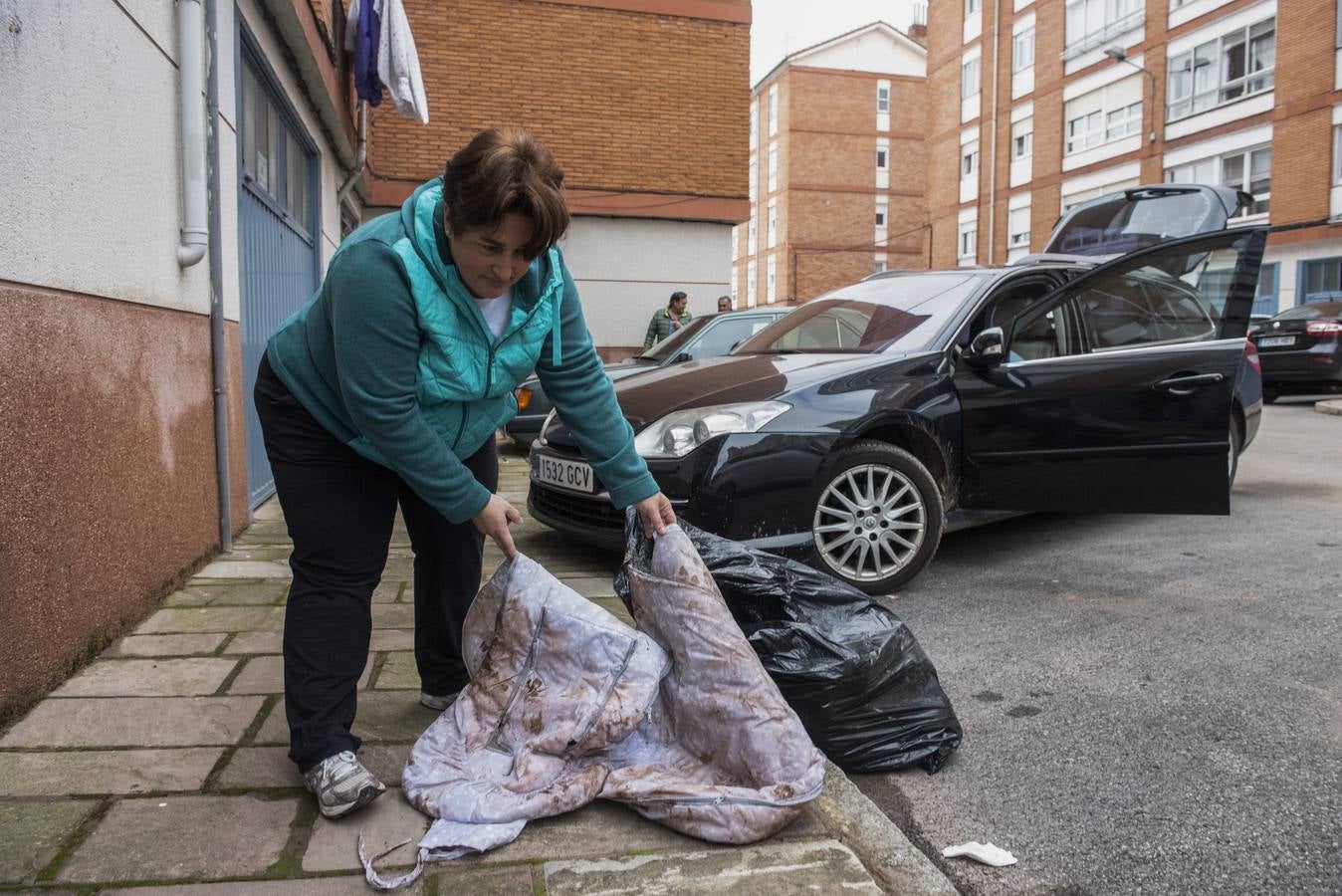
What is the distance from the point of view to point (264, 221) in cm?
655

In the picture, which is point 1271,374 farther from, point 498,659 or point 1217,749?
point 498,659

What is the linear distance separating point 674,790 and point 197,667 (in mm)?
1809

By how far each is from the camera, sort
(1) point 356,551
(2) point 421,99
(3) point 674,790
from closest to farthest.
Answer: (3) point 674,790, (1) point 356,551, (2) point 421,99

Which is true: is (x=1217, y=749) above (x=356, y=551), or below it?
below

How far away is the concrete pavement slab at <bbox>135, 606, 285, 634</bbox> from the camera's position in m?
3.54

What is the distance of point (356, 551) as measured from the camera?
2344mm

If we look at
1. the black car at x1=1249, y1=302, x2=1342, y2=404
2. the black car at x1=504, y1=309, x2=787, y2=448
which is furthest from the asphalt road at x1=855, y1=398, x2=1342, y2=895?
the black car at x1=1249, y1=302, x2=1342, y2=404

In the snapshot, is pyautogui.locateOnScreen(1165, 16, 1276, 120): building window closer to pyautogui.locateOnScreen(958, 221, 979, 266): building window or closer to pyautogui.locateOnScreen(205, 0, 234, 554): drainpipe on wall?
pyautogui.locateOnScreen(958, 221, 979, 266): building window

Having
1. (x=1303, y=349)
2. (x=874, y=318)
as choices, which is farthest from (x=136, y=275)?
(x=1303, y=349)

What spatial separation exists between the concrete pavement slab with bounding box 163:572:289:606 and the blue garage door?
1.18 metres

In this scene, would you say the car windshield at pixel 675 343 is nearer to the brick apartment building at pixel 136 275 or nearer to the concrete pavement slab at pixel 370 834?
the brick apartment building at pixel 136 275

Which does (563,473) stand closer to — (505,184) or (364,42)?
(505,184)

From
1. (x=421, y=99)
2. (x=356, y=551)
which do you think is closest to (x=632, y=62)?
(x=421, y=99)

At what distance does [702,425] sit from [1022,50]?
1448 inches
